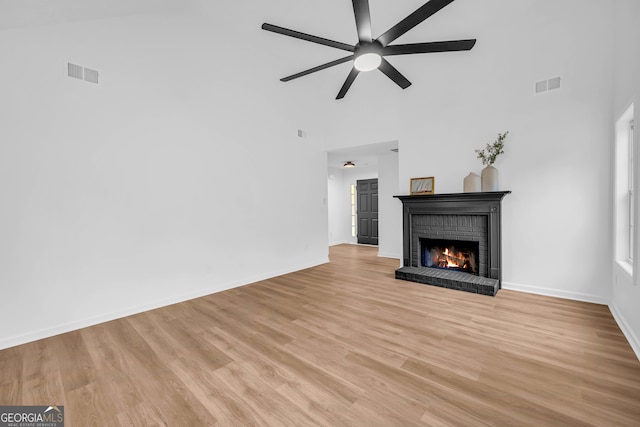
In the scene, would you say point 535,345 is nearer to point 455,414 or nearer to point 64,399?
point 455,414

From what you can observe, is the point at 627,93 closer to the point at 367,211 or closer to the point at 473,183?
the point at 473,183

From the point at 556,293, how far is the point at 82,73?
20.2 ft

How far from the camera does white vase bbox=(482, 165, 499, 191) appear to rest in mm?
3730

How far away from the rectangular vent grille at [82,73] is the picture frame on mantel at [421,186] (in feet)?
14.8

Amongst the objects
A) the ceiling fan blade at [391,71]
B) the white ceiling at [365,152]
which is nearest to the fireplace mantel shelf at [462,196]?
the white ceiling at [365,152]

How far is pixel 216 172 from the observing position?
4.00m

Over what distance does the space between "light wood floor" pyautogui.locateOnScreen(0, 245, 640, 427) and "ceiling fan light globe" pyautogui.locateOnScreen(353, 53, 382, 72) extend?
105 inches

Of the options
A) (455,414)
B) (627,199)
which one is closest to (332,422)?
(455,414)

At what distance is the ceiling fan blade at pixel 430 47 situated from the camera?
2561 mm

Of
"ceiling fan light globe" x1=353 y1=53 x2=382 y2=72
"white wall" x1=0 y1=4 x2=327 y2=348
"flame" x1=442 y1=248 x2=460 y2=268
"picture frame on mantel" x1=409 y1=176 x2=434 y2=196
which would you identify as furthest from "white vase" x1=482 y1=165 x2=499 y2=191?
"white wall" x1=0 y1=4 x2=327 y2=348

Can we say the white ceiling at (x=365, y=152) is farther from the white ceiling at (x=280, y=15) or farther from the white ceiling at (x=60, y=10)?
the white ceiling at (x=60, y=10)

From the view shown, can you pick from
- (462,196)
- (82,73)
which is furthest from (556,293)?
(82,73)

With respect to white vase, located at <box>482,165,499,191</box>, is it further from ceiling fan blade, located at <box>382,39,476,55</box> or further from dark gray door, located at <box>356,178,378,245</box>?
dark gray door, located at <box>356,178,378,245</box>

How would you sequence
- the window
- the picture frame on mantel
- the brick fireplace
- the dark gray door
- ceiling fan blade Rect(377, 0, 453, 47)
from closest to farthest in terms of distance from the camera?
ceiling fan blade Rect(377, 0, 453, 47) → the window → the brick fireplace → the picture frame on mantel → the dark gray door
